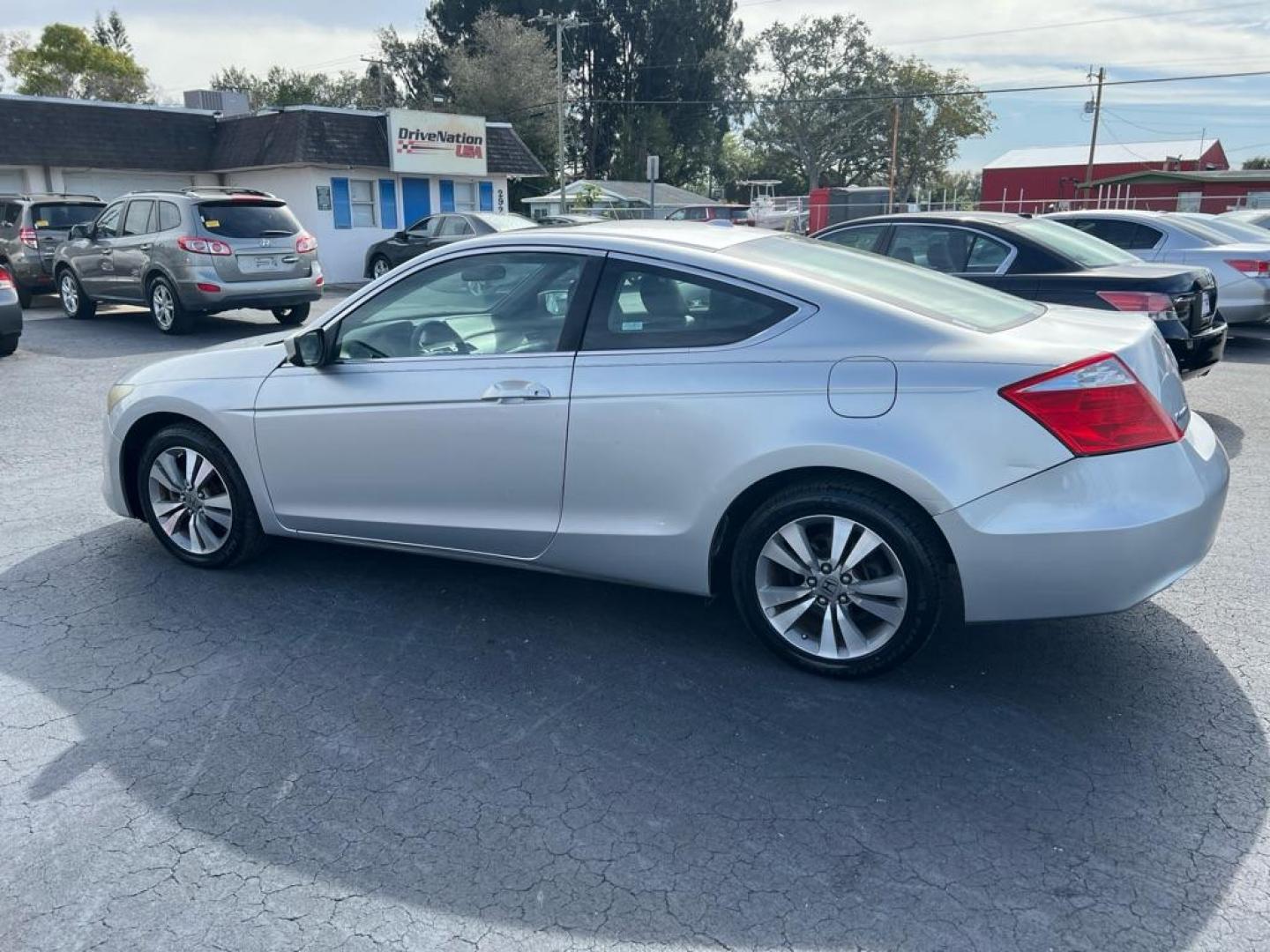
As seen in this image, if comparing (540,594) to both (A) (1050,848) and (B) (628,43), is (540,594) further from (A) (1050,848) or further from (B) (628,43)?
(B) (628,43)

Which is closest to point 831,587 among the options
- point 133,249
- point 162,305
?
point 162,305

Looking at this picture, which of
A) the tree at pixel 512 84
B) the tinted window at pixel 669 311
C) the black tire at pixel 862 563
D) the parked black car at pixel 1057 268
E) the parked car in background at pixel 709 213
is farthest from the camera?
the tree at pixel 512 84

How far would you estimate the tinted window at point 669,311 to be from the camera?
12.2 feet

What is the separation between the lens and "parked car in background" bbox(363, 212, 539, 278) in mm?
19750

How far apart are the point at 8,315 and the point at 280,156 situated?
1403 centimetres

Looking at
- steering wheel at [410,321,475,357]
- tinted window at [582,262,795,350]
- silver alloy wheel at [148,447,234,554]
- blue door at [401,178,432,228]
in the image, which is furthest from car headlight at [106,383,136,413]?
blue door at [401,178,432,228]

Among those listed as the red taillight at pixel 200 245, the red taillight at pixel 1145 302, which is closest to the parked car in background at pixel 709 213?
the red taillight at pixel 200 245

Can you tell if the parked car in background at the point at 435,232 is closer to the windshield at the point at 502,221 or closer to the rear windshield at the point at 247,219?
the windshield at the point at 502,221

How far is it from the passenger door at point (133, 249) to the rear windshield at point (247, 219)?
1.01 m

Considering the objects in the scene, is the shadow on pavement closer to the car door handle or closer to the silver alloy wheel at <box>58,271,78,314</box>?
the car door handle

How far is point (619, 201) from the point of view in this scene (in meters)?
47.6

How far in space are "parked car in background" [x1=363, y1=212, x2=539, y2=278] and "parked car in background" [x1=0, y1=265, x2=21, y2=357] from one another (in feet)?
27.8

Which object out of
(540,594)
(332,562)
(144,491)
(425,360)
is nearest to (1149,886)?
(540,594)

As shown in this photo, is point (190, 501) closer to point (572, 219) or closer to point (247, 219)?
point (572, 219)
